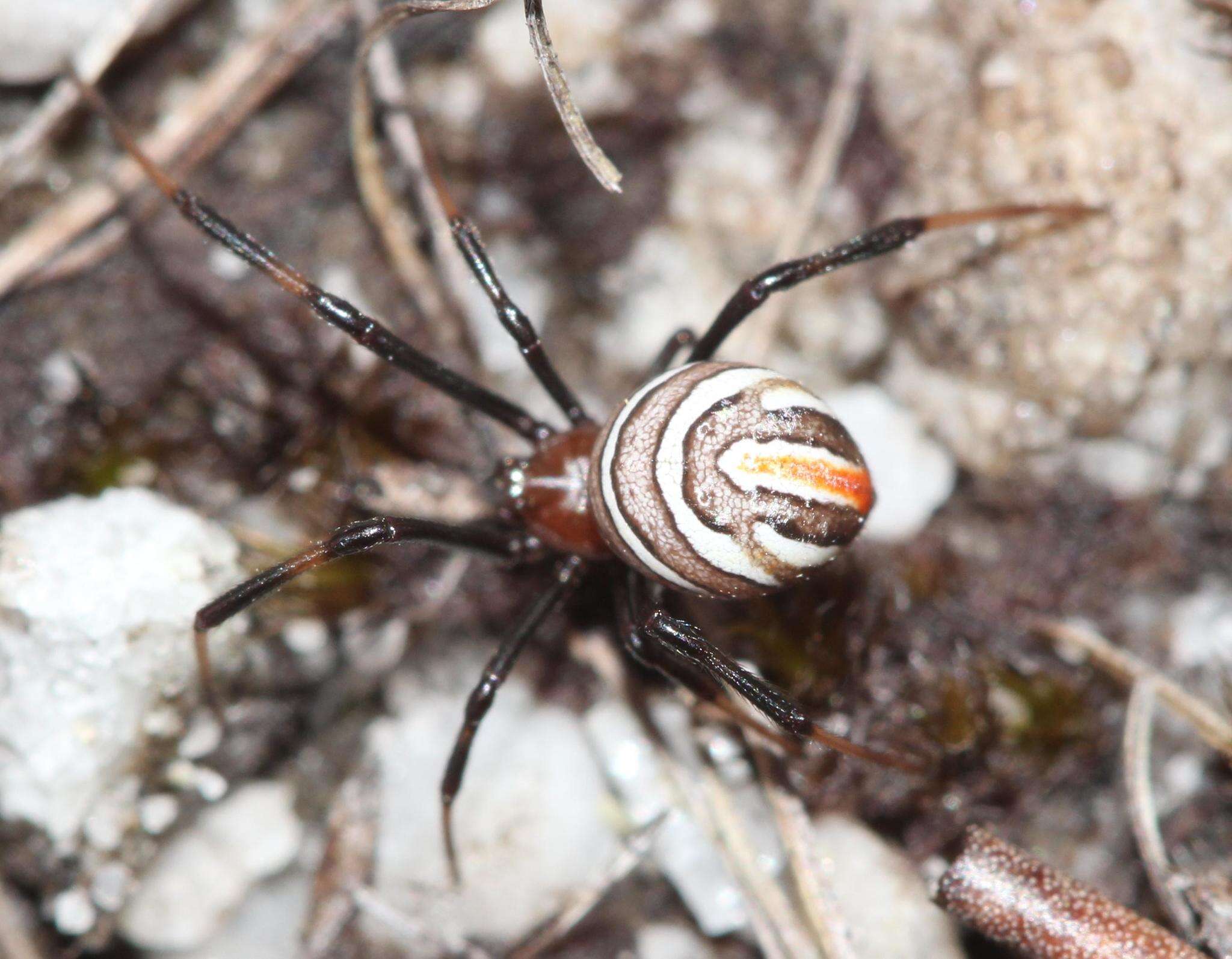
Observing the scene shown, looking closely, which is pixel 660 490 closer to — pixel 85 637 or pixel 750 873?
pixel 750 873

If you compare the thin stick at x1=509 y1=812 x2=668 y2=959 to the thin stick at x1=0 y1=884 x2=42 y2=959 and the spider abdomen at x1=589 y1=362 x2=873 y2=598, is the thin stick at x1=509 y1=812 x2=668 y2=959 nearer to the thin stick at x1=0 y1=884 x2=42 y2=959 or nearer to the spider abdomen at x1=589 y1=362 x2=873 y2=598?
the spider abdomen at x1=589 y1=362 x2=873 y2=598

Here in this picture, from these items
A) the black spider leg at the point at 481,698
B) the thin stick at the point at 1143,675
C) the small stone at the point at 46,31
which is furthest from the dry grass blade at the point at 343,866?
the small stone at the point at 46,31

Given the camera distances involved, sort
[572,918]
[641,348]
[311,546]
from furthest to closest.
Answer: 1. [641,348]
2. [572,918]
3. [311,546]

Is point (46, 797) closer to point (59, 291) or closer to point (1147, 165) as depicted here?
point (59, 291)

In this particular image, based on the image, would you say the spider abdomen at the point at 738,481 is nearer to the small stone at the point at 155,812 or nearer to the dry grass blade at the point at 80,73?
the small stone at the point at 155,812

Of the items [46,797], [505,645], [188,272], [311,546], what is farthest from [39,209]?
[505,645]

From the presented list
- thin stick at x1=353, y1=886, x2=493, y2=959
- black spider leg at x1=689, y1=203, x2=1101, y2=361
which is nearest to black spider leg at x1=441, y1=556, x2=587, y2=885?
thin stick at x1=353, y1=886, x2=493, y2=959
